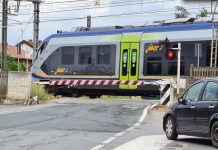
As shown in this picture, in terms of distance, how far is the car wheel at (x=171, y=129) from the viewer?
13836 millimetres

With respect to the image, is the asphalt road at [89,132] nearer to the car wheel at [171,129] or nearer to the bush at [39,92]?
the car wheel at [171,129]

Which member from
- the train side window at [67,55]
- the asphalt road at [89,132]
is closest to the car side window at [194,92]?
the asphalt road at [89,132]

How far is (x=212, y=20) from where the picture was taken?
92.1 ft

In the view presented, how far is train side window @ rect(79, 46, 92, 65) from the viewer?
32594 mm

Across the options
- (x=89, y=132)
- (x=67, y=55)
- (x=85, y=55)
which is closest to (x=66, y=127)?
(x=89, y=132)

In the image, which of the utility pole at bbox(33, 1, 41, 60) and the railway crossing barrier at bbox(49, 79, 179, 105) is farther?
the utility pole at bbox(33, 1, 41, 60)

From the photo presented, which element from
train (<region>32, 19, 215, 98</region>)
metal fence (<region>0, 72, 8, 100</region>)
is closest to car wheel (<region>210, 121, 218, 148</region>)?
train (<region>32, 19, 215, 98</region>)

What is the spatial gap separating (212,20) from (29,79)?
11075 mm

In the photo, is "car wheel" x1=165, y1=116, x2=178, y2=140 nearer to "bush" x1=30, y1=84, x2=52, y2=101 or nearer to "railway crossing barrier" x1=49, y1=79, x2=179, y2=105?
"railway crossing barrier" x1=49, y1=79, x2=179, y2=105

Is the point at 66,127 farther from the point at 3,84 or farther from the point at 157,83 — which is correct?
the point at 3,84

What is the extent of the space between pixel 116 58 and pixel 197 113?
1852 centimetres

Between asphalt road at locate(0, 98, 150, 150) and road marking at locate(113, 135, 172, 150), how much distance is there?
2.64 ft

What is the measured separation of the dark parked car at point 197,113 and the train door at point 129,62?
15.8m

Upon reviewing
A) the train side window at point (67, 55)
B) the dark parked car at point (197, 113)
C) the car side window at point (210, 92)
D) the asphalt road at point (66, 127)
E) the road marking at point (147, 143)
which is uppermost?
the train side window at point (67, 55)
